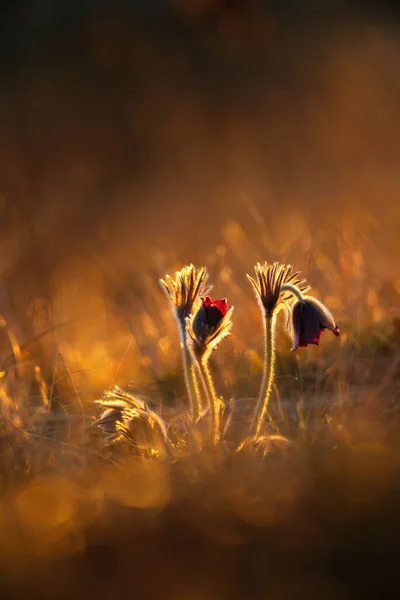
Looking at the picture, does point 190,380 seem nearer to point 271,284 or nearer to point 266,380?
point 266,380

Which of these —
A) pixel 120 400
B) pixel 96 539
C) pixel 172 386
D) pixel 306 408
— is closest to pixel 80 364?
pixel 172 386

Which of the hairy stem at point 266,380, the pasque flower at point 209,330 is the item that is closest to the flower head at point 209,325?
the pasque flower at point 209,330

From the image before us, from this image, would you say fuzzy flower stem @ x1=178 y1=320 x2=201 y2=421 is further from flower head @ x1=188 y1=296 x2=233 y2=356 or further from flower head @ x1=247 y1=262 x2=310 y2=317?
flower head @ x1=247 y1=262 x2=310 y2=317

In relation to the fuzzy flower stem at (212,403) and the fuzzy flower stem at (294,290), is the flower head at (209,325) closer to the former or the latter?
the fuzzy flower stem at (212,403)

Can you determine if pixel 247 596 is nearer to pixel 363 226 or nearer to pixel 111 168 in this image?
pixel 363 226

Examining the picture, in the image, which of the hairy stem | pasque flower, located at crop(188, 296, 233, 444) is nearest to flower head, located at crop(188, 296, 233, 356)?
pasque flower, located at crop(188, 296, 233, 444)

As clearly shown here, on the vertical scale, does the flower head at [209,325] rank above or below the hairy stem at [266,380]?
above
